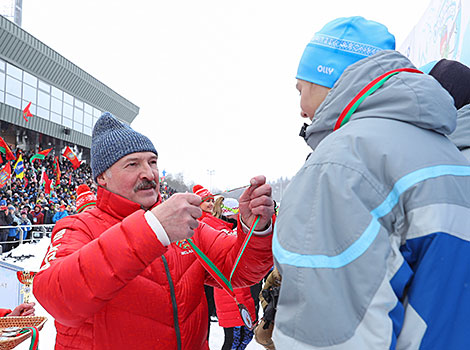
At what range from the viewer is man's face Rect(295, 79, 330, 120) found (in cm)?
161

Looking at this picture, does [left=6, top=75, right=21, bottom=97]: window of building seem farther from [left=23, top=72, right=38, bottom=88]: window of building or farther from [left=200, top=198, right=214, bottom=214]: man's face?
[left=200, top=198, right=214, bottom=214]: man's face

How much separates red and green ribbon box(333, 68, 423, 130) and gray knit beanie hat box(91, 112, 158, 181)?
1.37 m

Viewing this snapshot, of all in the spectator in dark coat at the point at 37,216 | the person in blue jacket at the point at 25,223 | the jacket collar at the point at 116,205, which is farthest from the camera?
the spectator in dark coat at the point at 37,216

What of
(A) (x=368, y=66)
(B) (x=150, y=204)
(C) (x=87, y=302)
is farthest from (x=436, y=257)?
(B) (x=150, y=204)

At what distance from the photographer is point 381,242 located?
987 mm

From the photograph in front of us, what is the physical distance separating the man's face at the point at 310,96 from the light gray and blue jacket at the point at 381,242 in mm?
527

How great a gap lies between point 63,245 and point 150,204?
0.51 meters

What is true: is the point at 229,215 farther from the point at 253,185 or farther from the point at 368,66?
the point at 368,66

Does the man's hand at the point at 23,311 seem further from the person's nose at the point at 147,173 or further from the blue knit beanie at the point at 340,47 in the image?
the blue knit beanie at the point at 340,47

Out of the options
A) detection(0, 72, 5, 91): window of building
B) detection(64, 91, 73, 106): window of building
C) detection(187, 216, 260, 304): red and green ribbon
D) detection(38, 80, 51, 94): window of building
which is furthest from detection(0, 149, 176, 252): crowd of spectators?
detection(187, 216, 260, 304): red and green ribbon

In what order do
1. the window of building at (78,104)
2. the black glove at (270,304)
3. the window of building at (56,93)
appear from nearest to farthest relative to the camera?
the black glove at (270,304) < the window of building at (56,93) < the window of building at (78,104)

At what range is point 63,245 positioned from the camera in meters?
1.80

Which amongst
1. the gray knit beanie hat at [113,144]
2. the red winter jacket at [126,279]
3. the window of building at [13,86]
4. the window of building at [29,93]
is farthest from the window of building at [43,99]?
the red winter jacket at [126,279]

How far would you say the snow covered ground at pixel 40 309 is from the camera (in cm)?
528
